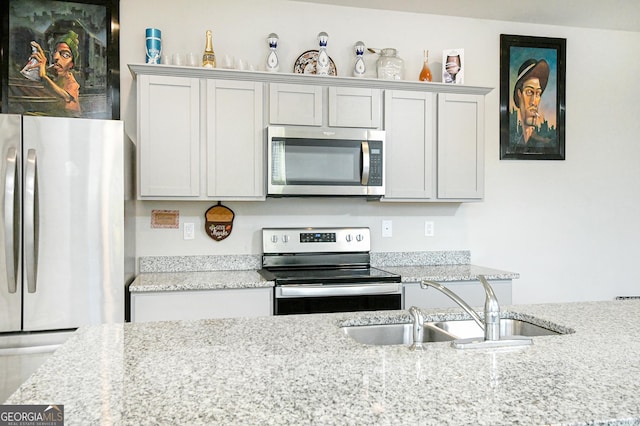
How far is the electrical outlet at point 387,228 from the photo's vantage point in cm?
345

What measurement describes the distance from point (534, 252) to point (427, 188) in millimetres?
1190

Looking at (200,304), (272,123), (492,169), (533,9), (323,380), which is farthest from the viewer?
(492,169)

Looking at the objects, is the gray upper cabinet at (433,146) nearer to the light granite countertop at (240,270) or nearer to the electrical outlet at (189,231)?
the light granite countertop at (240,270)

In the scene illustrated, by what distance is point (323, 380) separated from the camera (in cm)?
102

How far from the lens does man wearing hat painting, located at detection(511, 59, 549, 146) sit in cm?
367

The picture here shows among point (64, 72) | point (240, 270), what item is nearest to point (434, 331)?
point (240, 270)

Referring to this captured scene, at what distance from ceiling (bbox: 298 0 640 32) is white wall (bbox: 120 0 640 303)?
76 millimetres

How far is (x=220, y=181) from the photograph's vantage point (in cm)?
288

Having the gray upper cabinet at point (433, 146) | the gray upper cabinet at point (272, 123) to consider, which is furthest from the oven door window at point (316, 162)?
the gray upper cabinet at point (433, 146)

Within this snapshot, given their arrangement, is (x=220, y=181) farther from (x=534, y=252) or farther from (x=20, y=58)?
(x=534, y=252)

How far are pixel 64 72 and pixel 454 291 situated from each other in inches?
106

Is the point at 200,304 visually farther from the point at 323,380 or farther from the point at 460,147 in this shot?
the point at 460,147

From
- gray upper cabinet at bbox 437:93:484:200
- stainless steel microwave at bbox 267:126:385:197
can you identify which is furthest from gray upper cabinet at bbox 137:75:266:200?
gray upper cabinet at bbox 437:93:484:200

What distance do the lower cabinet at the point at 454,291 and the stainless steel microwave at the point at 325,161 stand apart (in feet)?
2.16
